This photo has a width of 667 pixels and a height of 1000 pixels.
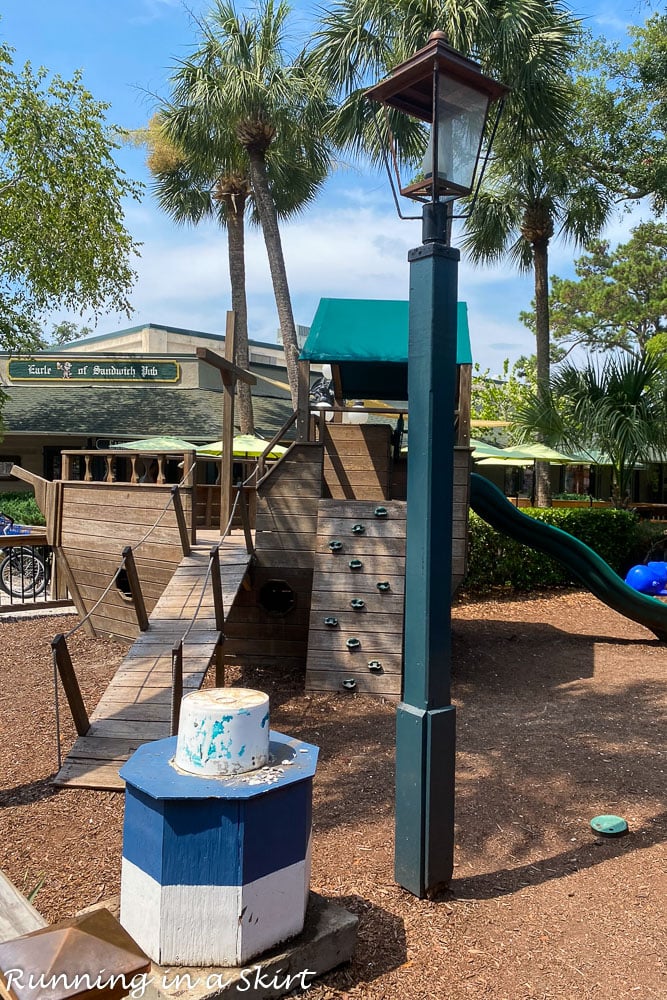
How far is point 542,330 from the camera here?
57.6 ft

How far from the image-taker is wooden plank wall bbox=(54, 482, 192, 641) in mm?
7836

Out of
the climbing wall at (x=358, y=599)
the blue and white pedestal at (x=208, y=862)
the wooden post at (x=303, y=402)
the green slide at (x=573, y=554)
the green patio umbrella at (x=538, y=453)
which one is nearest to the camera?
the blue and white pedestal at (x=208, y=862)

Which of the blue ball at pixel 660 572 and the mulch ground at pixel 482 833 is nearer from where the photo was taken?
the mulch ground at pixel 482 833

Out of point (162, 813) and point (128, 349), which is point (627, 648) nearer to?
point (162, 813)

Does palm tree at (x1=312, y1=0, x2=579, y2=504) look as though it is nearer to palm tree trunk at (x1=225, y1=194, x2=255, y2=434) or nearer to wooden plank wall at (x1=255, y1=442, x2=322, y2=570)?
palm tree trunk at (x1=225, y1=194, x2=255, y2=434)

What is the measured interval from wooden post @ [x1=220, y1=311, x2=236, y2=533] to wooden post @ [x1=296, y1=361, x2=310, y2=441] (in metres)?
0.72

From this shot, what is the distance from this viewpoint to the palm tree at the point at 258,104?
15.2 meters

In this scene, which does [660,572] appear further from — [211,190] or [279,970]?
[211,190]

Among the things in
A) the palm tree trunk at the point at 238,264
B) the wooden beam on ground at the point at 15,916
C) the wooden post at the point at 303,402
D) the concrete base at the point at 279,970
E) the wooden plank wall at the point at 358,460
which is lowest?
the concrete base at the point at 279,970

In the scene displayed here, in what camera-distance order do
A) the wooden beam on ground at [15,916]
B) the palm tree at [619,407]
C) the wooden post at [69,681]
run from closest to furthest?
the wooden beam on ground at [15,916] → the wooden post at [69,681] → the palm tree at [619,407]

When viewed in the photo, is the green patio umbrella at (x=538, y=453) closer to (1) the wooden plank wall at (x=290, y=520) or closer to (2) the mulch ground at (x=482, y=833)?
(2) the mulch ground at (x=482, y=833)

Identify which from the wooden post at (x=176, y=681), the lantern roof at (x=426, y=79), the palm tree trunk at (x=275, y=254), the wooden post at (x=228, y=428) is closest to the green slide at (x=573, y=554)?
the wooden post at (x=228, y=428)

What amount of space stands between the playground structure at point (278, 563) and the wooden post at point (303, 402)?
0.02 metres

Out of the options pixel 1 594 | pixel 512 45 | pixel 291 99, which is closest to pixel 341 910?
pixel 1 594
